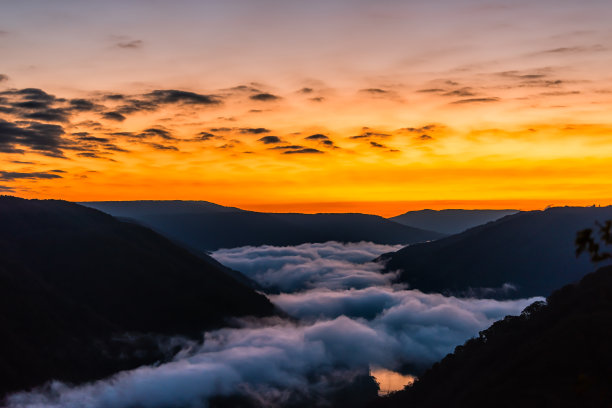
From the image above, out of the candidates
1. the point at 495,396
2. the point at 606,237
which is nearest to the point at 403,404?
the point at 495,396

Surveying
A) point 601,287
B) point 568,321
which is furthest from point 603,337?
point 601,287

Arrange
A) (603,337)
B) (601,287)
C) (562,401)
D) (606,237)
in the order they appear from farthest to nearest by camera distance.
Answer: (601,287) → (603,337) → (562,401) → (606,237)

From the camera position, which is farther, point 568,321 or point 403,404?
point 403,404

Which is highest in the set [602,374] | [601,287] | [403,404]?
[601,287]

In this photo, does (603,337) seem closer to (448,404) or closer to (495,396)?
(495,396)

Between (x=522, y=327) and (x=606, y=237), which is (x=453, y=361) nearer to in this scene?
(x=522, y=327)

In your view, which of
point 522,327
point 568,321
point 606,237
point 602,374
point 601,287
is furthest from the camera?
point 522,327

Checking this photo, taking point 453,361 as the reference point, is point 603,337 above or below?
above
